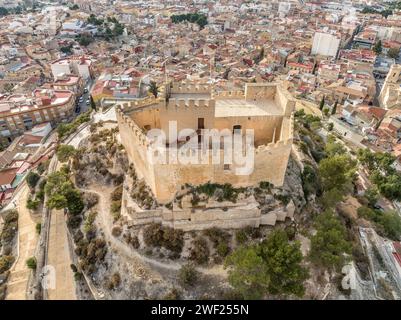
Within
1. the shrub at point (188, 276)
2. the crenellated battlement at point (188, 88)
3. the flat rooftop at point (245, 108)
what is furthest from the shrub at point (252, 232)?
the crenellated battlement at point (188, 88)

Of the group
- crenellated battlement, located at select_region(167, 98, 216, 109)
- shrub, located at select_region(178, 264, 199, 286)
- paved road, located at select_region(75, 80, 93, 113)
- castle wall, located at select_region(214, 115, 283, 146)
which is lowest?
paved road, located at select_region(75, 80, 93, 113)

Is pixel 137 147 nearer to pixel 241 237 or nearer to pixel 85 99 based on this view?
pixel 241 237

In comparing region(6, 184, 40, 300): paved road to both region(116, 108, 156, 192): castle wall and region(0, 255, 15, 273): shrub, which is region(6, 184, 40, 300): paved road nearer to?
region(0, 255, 15, 273): shrub

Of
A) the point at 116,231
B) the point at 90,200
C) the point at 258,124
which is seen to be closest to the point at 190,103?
the point at 258,124

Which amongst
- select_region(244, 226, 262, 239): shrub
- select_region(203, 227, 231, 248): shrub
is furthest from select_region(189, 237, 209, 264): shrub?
select_region(244, 226, 262, 239): shrub

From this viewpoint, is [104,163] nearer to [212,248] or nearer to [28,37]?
[212,248]
